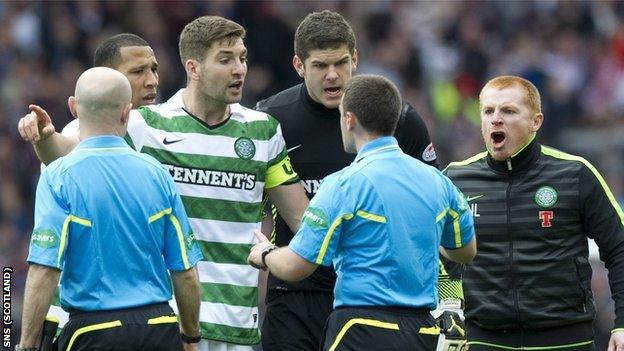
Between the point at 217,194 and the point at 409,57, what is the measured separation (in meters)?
9.56

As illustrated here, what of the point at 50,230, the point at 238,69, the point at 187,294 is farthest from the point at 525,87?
the point at 50,230

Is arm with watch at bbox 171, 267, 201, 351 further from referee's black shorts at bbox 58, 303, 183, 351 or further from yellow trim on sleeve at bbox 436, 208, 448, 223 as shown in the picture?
yellow trim on sleeve at bbox 436, 208, 448, 223

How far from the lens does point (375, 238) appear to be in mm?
6426

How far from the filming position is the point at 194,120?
24.8ft

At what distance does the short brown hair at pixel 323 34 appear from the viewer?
311 inches

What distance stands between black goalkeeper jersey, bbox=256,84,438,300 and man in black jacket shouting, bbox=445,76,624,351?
45cm

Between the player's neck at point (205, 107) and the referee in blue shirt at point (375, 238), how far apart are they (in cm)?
115

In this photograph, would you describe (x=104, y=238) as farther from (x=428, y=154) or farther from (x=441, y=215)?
(x=428, y=154)

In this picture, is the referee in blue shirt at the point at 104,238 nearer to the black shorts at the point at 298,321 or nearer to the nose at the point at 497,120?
the black shorts at the point at 298,321

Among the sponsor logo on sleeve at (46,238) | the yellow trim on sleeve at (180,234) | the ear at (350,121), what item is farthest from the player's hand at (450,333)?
the sponsor logo on sleeve at (46,238)

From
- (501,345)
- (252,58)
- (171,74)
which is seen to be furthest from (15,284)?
(501,345)

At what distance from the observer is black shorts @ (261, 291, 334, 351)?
7914 millimetres

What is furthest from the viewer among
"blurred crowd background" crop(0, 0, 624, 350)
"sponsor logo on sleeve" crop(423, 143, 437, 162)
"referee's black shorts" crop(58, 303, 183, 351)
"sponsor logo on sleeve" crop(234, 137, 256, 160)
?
"blurred crowd background" crop(0, 0, 624, 350)

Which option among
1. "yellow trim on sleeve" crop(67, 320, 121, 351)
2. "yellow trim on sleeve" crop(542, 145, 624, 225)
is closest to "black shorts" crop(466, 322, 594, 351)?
"yellow trim on sleeve" crop(542, 145, 624, 225)
